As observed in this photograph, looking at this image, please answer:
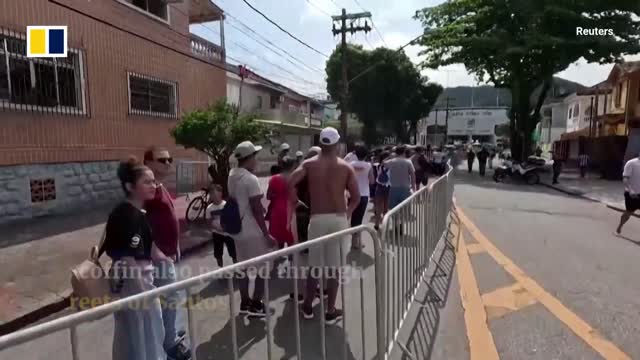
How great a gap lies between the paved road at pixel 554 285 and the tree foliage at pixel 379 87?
105ft

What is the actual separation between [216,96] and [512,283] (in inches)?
527

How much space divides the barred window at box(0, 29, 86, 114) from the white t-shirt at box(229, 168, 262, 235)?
6.96m

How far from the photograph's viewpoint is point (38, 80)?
920 cm

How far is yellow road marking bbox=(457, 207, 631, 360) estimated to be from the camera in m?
3.43

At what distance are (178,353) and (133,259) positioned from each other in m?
0.95

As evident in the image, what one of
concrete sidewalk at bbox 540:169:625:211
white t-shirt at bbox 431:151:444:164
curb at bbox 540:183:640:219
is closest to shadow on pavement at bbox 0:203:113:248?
curb at bbox 540:183:640:219

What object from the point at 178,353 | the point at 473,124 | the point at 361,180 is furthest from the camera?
the point at 473,124

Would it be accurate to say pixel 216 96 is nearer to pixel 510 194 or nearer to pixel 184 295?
pixel 510 194

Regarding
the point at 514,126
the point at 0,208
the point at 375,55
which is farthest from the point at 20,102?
the point at 375,55

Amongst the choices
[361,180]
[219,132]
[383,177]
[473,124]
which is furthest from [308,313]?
[473,124]

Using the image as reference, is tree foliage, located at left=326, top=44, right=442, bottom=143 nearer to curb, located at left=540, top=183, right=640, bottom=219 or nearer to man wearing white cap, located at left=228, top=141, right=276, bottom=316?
curb, located at left=540, top=183, right=640, bottom=219

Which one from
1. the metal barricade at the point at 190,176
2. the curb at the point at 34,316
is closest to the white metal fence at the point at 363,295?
the curb at the point at 34,316

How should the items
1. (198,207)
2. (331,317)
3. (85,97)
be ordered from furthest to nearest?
(85,97) → (198,207) → (331,317)

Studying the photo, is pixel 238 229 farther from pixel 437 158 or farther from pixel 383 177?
pixel 437 158
